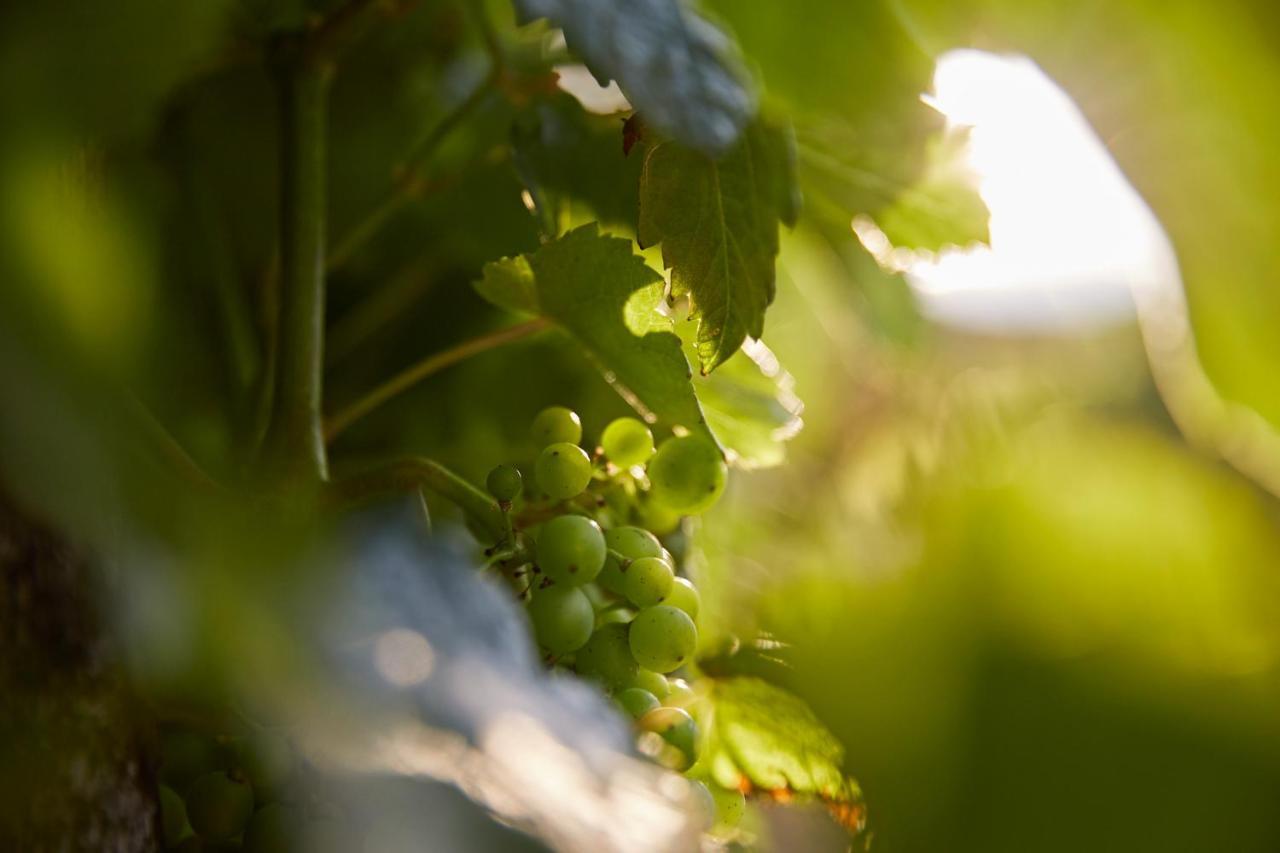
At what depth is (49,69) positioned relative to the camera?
10.3 inches

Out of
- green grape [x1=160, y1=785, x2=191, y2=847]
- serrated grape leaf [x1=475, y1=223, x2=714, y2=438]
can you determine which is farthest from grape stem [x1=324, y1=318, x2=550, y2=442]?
green grape [x1=160, y1=785, x2=191, y2=847]

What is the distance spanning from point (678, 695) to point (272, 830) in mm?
128

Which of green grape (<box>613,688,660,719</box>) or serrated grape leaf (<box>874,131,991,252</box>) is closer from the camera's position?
green grape (<box>613,688,660,719</box>)

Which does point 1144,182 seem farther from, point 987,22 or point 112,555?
point 112,555

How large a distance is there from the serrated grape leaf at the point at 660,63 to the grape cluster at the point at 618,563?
0.33 feet

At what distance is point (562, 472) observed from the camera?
33cm

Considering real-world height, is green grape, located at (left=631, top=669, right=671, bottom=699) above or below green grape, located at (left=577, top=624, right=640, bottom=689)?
below

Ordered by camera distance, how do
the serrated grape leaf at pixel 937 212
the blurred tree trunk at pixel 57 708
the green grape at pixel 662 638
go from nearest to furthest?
the blurred tree trunk at pixel 57 708, the green grape at pixel 662 638, the serrated grape leaf at pixel 937 212

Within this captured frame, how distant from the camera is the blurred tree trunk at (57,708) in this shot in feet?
0.69

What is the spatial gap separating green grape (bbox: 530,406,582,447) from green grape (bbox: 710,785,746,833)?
0.12 m

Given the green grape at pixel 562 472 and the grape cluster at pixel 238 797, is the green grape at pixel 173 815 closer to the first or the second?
the grape cluster at pixel 238 797

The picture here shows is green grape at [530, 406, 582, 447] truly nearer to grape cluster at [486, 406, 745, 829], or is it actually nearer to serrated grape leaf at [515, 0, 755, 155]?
grape cluster at [486, 406, 745, 829]

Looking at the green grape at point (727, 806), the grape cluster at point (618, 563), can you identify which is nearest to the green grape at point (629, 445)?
the grape cluster at point (618, 563)

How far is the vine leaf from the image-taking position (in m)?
0.29
